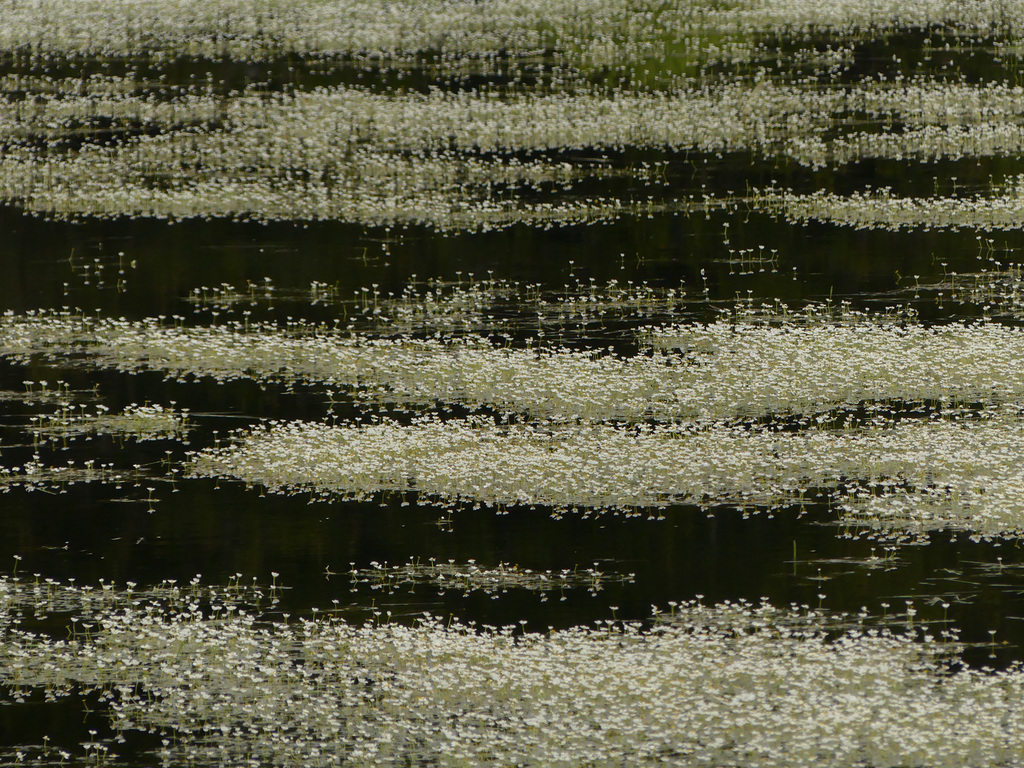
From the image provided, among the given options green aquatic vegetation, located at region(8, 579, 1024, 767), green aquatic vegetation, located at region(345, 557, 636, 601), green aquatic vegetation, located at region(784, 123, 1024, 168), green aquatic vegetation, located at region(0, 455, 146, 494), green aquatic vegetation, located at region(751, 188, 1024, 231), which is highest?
green aquatic vegetation, located at region(784, 123, 1024, 168)

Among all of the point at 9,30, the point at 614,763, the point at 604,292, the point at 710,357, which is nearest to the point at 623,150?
the point at 604,292

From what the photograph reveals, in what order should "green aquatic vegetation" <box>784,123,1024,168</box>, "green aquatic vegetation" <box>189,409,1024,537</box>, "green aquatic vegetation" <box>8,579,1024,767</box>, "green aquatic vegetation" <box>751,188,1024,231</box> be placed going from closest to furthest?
"green aquatic vegetation" <box>8,579,1024,767</box>, "green aquatic vegetation" <box>189,409,1024,537</box>, "green aquatic vegetation" <box>751,188,1024,231</box>, "green aquatic vegetation" <box>784,123,1024,168</box>

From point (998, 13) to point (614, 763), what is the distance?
173ft

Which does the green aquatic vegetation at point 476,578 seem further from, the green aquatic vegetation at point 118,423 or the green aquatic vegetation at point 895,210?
the green aquatic vegetation at point 895,210

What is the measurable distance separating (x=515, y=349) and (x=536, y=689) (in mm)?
11574

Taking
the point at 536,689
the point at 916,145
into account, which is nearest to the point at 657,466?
the point at 536,689

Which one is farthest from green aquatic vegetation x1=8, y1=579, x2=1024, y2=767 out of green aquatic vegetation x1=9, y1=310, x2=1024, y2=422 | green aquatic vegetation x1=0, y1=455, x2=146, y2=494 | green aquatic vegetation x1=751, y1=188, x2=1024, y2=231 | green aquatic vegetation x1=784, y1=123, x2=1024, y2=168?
green aquatic vegetation x1=784, y1=123, x2=1024, y2=168

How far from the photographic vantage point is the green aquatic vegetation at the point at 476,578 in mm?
17047

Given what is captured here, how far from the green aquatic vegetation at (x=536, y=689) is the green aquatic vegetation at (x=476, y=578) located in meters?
1.04

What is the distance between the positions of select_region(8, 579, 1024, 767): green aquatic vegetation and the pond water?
160mm

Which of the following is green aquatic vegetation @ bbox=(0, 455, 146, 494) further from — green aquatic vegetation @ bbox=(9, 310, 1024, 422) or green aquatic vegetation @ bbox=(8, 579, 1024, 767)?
green aquatic vegetation @ bbox=(8, 579, 1024, 767)

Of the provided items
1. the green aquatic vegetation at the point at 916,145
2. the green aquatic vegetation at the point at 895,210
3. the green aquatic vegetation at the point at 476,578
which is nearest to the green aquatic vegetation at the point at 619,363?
the green aquatic vegetation at the point at 476,578

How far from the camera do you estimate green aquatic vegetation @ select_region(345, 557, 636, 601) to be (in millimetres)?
17047

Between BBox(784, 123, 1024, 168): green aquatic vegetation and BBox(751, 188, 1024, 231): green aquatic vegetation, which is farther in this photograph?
BBox(784, 123, 1024, 168): green aquatic vegetation
